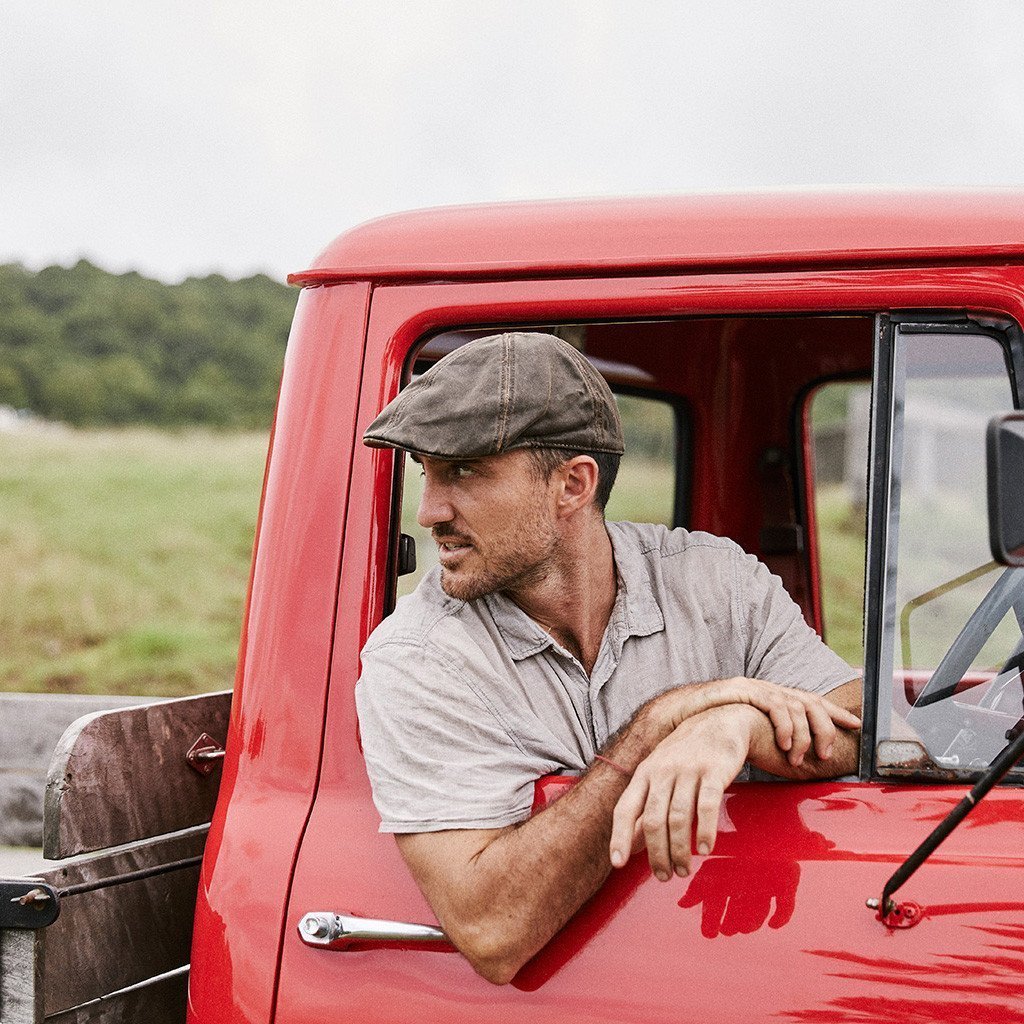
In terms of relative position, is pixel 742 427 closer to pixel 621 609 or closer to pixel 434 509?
pixel 621 609

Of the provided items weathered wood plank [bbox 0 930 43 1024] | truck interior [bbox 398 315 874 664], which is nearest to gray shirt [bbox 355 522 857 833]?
weathered wood plank [bbox 0 930 43 1024]

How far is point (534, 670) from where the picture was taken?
1.67 meters

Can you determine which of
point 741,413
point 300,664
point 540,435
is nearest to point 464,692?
point 300,664

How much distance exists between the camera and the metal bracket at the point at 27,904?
155cm

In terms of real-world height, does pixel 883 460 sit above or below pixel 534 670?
above

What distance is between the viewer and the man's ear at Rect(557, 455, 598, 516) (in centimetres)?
170

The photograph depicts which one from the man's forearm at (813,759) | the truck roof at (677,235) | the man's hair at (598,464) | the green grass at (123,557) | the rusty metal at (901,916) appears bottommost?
the green grass at (123,557)

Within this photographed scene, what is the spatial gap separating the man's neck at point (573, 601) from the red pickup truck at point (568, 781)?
21 centimetres

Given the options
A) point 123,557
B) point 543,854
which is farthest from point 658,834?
Answer: point 123,557

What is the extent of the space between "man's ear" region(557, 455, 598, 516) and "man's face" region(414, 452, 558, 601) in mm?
41

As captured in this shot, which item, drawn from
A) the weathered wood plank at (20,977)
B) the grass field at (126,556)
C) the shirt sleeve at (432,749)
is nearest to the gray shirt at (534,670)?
the shirt sleeve at (432,749)

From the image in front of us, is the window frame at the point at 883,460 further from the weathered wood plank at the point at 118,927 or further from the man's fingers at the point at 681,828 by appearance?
the weathered wood plank at the point at 118,927

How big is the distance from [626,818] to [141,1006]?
877 millimetres

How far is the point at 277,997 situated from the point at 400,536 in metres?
0.63
